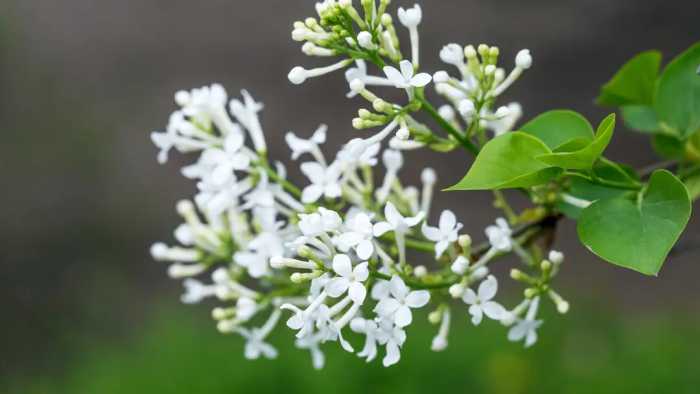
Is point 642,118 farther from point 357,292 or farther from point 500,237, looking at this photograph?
point 357,292

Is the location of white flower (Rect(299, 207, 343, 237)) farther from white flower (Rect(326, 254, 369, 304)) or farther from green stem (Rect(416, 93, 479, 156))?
green stem (Rect(416, 93, 479, 156))

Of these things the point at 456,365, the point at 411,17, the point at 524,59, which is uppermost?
the point at 411,17

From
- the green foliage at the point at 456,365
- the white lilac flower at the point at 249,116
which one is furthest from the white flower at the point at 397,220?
the green foliage at the point at 456,365

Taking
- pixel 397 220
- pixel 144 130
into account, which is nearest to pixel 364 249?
pixel 397 220

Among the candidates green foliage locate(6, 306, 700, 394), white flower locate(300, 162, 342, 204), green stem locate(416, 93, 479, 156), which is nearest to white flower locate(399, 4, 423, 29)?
green stem locate(416, 93, 479, 156)

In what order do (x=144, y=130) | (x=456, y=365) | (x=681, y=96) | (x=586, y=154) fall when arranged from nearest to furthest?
1. (x=586, y=154)
2. (x=681, y=96)
3. (x=456, y=365)
4. (x=144, y=130)

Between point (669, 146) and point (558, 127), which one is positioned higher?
point (558, 127)
